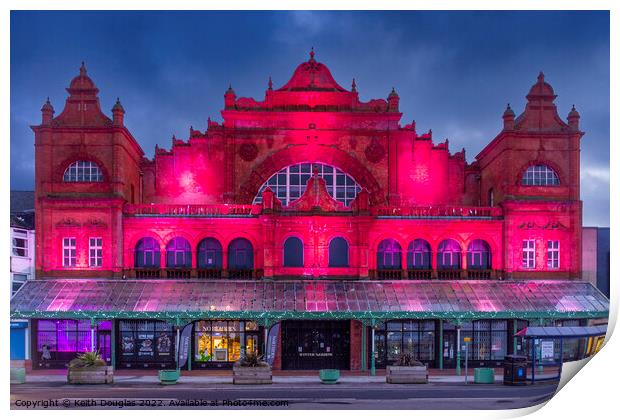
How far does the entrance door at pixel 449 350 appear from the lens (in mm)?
41312

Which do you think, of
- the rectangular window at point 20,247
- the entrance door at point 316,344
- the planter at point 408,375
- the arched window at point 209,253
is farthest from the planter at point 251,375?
the rectangular window at point 20,247

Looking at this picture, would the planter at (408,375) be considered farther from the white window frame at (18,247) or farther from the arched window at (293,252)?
the white window frame at (18,247)

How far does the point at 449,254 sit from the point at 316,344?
923 cm

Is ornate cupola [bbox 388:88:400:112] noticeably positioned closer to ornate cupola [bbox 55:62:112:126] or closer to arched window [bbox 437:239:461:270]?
arched window [bbox 437:239:461:270]

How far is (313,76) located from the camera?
4553 centimetres

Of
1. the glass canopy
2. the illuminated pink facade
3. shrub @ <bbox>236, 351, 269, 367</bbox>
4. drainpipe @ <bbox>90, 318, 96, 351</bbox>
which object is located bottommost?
shrub @ <bbox>236, 351, 269, 367</bbox>

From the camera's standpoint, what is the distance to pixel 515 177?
4350 cm

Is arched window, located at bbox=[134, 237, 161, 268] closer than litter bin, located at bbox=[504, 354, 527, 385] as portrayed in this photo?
No

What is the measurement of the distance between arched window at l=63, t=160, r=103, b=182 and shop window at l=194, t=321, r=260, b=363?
10070 millimetres

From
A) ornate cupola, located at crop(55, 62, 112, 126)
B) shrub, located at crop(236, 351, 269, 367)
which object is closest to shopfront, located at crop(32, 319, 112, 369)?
shrub, located at crop(236, 351, 269, 367)

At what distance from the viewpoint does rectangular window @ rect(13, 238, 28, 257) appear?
139 ft

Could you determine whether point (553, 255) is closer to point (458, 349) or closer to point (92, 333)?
point (458, 349)

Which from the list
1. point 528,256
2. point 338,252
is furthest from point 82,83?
point 528,256

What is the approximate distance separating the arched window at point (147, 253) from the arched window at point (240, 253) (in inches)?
160
